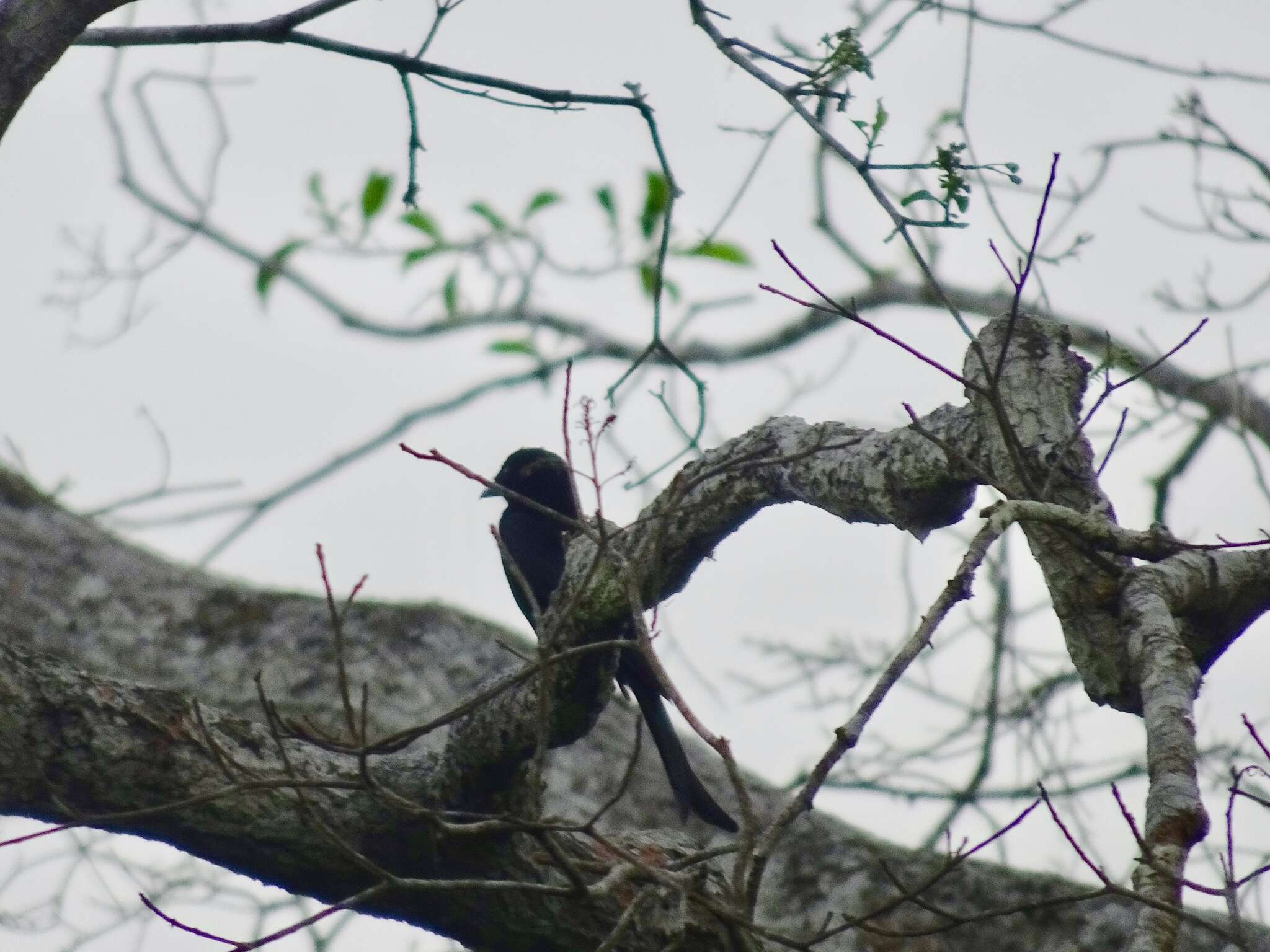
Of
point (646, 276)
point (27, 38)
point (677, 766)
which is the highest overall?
point (646, 276)

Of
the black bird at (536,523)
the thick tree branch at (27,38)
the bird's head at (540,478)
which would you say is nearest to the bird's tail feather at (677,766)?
the black bird at (536,523)

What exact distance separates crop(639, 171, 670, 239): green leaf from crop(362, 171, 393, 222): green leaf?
103 centimetres

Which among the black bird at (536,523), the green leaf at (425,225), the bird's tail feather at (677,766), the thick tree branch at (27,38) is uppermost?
the green leaf at (425,225)

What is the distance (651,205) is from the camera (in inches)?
193

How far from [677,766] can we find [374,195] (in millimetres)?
2262

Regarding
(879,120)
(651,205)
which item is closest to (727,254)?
(651,205)

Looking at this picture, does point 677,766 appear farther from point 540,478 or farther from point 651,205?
point 651,205

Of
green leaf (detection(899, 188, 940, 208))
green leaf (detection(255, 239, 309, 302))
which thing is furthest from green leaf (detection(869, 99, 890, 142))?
green leaf (detection(255, 239, 309, 302))

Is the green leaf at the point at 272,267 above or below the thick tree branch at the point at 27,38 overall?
above

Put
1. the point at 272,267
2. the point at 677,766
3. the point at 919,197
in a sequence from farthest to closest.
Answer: the point at 272,267, the point at 677,766, the point at 919,197

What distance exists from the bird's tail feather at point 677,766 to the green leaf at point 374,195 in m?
1.90

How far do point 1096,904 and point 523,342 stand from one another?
2.58m

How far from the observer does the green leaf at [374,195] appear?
5.37m

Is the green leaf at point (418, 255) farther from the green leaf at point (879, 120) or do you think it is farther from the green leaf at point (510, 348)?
the green leaf at point (879, 120)
